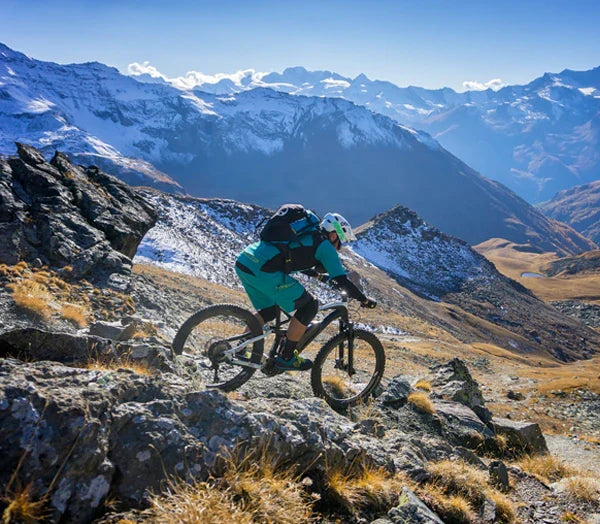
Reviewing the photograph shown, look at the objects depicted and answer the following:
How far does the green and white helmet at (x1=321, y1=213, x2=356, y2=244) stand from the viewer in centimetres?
838

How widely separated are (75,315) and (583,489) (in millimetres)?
11676

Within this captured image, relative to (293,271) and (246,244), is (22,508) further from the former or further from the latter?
(246,244)

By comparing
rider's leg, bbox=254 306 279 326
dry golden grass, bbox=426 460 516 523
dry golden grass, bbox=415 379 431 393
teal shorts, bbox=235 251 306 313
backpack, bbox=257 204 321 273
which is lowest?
dry golden grass, bbox=415 379 431 393

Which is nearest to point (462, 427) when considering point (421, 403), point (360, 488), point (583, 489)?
point (421, 403)

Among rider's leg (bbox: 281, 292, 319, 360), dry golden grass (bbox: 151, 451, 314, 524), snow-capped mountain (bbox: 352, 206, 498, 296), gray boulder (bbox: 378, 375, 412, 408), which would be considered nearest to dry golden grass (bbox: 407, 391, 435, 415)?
gray boulder (bbox: 378, 375, 412, 408)

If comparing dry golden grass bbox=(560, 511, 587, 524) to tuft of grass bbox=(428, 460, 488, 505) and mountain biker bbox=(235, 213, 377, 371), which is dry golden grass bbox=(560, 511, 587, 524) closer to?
tuft of grass bbox=(428, 460, 488, 505)

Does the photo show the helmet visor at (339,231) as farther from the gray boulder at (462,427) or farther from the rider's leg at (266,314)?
the gray boulder at (462,427)

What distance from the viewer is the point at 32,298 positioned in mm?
10953

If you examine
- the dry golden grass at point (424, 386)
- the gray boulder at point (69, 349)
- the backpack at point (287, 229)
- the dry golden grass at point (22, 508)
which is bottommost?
the dry golden grass at point (424, 386)

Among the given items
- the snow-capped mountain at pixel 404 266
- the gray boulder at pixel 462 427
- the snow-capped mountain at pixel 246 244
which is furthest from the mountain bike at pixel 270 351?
the snow-capped mountain at pixel 404 266

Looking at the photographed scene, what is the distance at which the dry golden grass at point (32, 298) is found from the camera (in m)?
10.6

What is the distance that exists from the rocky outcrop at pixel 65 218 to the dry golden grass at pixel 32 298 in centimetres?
278

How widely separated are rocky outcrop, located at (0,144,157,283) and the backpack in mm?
10434

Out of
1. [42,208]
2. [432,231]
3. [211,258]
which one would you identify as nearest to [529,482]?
[42,208]
